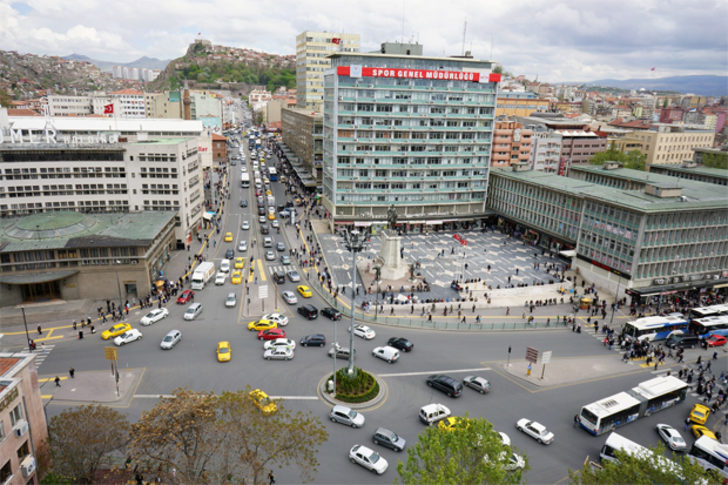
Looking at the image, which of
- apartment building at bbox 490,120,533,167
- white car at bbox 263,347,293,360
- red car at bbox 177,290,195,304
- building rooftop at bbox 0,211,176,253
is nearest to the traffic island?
white car at bbox 263,347,293,360

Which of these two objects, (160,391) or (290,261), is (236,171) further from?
(160,391)

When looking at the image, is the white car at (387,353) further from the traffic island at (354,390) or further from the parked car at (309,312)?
the parked car at (309,312)

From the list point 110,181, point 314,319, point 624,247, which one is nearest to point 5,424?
point 314,319

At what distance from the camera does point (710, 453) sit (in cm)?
3041

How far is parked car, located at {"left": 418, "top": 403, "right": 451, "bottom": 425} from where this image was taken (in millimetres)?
33500

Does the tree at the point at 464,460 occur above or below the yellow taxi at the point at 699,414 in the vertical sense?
above

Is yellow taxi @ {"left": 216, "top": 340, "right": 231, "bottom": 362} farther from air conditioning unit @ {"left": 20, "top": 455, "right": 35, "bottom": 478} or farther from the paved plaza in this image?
the paved plaza

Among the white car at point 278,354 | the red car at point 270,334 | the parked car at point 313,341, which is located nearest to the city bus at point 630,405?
the parked car at point 313,341

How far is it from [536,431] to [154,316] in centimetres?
3968

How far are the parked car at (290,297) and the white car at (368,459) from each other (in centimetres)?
2703

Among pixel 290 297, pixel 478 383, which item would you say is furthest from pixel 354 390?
pixel 290 297

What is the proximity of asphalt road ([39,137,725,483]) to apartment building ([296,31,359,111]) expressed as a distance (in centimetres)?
10759

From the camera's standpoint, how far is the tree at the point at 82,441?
25.5m

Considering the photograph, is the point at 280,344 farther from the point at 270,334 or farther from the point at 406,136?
the point at 406,136
